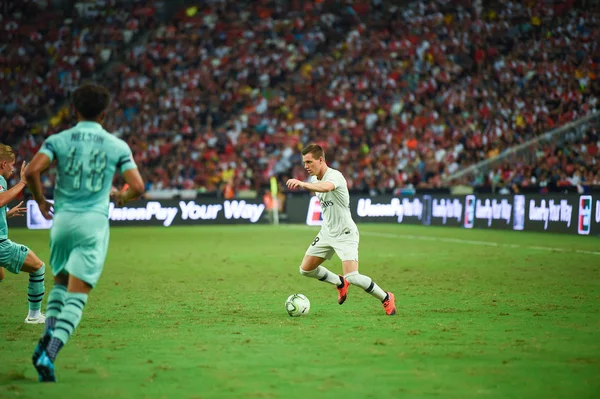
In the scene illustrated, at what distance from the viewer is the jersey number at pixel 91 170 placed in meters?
6.61

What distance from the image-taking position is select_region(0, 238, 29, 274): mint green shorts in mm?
9500

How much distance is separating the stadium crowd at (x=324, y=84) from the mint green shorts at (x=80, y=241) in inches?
1070

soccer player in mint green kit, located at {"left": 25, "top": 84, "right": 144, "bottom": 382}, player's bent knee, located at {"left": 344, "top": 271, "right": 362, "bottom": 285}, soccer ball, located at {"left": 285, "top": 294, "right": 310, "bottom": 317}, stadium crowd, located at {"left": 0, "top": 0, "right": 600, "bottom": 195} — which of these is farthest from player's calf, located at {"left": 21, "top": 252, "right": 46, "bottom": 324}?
stadium crowd, located at {"left": 0, "top": 0, "right": 600, "bottom": 195}

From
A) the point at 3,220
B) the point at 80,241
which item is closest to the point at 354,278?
the point at 3,220

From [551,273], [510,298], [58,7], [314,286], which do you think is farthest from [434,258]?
[58,7]

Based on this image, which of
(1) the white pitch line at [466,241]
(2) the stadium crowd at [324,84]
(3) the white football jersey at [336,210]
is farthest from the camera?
(2) the stadium crowd at [324,84]

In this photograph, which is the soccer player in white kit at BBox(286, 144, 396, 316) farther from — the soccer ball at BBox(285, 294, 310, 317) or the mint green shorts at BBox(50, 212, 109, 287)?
the mint green shorts at BBox(50, 212, 109, 287)

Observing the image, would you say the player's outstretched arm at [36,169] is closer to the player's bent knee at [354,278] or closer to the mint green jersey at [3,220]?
the mint green jersey at [3,220]

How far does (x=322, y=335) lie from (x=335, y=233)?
1.99 metres

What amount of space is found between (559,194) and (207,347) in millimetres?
20509

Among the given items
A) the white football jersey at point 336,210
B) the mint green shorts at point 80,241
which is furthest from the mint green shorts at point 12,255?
the white football jersey at point 336,210

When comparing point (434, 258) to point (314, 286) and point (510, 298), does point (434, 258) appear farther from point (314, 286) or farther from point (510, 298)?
point (510, 298)

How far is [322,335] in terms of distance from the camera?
28.5 feet

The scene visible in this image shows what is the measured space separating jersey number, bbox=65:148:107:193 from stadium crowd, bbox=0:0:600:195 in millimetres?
27099
